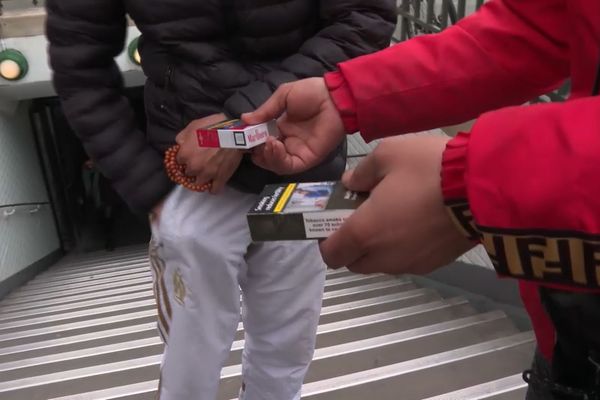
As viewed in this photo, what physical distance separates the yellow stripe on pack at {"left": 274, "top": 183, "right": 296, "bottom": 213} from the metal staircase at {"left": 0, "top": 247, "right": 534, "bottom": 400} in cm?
123

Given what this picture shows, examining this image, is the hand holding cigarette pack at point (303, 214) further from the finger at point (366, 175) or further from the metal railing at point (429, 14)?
the metal railing at point (429, 14)

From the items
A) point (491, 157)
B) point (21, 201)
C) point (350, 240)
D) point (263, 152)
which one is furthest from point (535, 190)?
point (21, 201)

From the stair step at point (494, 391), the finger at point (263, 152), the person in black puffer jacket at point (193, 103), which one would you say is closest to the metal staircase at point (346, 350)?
the stair step at point (494, 391)

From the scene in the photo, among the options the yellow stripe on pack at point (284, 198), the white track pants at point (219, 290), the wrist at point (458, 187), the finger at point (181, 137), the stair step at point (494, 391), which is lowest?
the stair step at point (494, 391)

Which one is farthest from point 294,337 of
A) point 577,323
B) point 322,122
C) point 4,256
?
point 4,256

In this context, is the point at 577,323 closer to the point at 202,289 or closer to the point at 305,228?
the point at 305,228

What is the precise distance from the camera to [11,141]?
248 inches

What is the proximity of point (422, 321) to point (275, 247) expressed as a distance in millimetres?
1384

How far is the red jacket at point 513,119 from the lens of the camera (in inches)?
19.8

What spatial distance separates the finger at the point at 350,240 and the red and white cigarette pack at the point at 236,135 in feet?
1.10

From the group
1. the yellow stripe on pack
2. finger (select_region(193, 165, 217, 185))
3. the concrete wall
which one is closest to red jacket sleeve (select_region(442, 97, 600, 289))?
the yellow stripe on pack

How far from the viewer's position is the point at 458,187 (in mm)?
562

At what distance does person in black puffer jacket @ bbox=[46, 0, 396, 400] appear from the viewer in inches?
45.3

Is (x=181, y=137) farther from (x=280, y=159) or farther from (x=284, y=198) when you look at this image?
(x=284, y=198)
